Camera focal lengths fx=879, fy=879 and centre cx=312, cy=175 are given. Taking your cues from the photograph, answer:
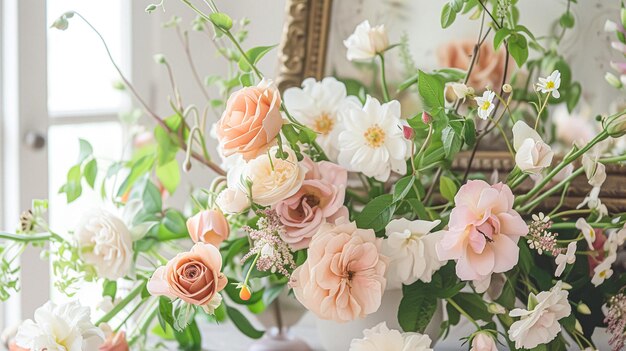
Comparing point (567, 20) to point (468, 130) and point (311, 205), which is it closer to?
point (468, 130)

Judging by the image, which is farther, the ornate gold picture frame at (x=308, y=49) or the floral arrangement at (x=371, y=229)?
the ornate gold picture frame at (x=308, y=49)

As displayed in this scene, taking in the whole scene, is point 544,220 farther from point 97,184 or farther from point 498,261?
point 97,184

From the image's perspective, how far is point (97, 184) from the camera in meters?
1.52

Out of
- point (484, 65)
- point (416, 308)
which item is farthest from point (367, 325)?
point (484, 65)

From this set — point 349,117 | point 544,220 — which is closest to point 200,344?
point 349,117

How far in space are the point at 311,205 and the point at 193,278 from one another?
0.48 feet

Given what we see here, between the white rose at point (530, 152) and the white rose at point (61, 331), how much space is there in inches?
18.4

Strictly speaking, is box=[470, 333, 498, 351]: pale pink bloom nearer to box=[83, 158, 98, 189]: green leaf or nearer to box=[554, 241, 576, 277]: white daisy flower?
box=[554, 241, 576, 277]: white daisy flower

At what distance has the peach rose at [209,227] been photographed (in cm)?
90

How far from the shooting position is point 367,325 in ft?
3.26

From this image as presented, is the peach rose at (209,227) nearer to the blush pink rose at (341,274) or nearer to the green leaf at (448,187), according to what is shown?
the blush pink rose at (341,274)

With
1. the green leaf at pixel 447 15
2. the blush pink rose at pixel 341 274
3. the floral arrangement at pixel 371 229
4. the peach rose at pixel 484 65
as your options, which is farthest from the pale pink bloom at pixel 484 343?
the peach rose at pixel 484 65

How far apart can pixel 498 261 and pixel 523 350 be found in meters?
0.15

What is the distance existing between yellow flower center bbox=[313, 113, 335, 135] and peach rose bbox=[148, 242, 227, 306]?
0.23 m
